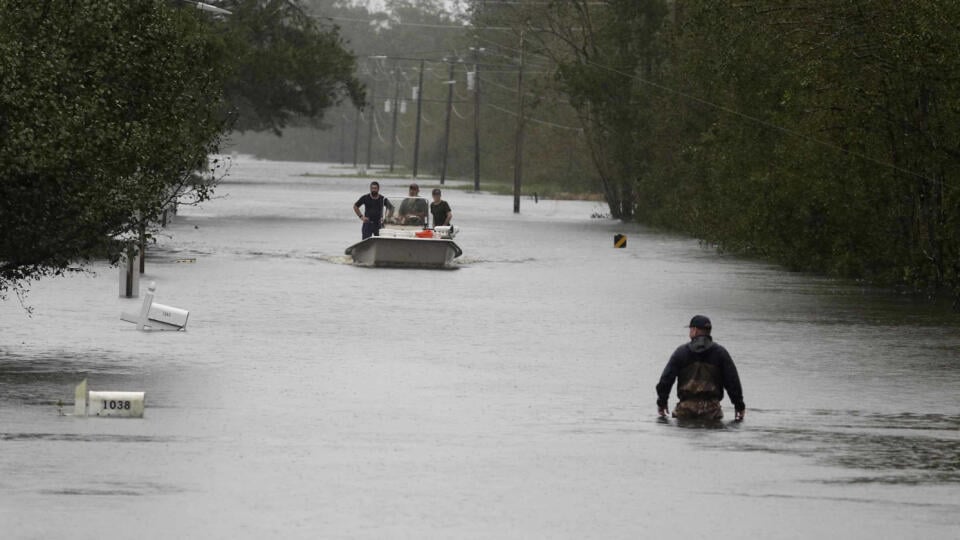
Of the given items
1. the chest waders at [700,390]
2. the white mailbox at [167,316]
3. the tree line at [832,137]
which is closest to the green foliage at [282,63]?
the tree line at [832,137]

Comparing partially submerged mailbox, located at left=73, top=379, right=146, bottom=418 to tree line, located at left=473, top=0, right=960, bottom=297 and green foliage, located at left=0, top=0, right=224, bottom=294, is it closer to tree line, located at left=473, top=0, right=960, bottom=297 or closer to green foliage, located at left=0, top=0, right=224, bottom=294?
green foliage, located at left=0, top=0, right=224, bottom=294

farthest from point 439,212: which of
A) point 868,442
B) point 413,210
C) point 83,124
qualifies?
point 868,442

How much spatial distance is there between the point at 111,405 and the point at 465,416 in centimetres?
304

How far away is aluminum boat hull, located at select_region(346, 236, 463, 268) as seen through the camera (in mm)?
40094

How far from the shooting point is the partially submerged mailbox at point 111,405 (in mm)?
16219

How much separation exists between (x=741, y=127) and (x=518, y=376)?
2519cm

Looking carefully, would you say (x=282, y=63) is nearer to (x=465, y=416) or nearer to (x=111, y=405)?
(x=465, y=416)

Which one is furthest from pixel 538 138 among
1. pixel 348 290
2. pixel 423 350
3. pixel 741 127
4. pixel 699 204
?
pixel 423 350

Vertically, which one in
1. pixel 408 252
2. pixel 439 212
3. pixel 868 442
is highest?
pixel 439 212

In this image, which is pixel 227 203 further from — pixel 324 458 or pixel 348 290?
pixel 324 458

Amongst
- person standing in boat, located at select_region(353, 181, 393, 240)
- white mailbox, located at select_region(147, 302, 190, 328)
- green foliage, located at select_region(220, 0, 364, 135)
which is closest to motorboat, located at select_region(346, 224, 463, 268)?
person standing in boat, located at select_region(353, 181, 393, 240)

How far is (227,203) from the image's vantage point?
7888 cm

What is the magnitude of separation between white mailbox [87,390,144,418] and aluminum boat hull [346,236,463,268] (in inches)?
936

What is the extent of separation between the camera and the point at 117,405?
16.2m
